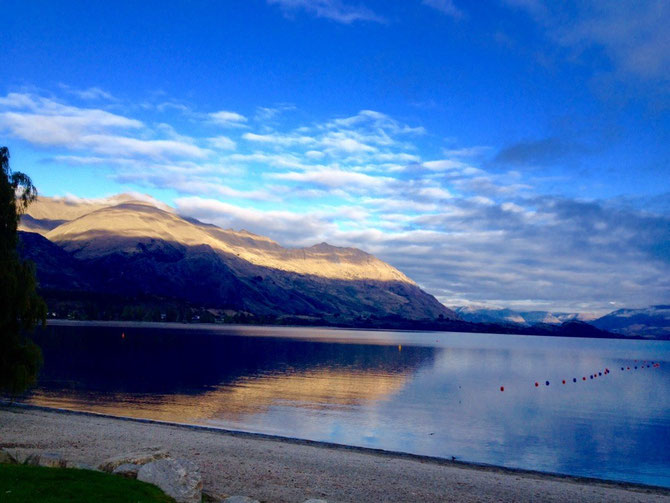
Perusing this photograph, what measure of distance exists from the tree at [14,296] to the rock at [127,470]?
1938cm

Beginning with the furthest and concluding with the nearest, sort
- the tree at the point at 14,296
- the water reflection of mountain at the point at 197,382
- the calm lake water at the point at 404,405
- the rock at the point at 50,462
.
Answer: the water reflection of mountain at the point at 197,382 → the calm lake water at the point at 404,405 → the tree at the point at 14,296 → the rock at the point at 50,462

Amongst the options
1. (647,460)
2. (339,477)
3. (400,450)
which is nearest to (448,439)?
(400,450)

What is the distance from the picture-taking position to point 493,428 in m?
51.6

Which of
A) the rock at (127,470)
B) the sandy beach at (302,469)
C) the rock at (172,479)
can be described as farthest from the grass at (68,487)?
the sandy beach at (302,469)

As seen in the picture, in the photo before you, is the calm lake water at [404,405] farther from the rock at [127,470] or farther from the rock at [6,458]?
the rock at [6,458]

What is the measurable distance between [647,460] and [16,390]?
4504 cm

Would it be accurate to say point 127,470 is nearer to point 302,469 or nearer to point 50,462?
point 50,462

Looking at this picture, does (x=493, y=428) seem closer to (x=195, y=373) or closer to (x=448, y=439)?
(x=448, y=439)

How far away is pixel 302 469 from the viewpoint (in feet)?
91.1

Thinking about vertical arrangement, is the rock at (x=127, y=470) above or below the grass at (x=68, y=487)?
below

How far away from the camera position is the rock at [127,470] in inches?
701

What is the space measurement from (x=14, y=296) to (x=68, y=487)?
22377 millimetres

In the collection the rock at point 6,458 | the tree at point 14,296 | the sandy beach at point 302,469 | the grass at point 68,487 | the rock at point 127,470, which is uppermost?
the tree at point 14,296

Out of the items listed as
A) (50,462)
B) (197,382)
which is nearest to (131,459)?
(50,462)
